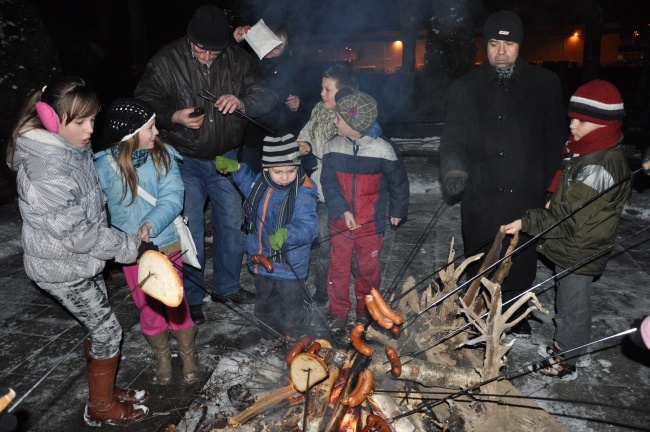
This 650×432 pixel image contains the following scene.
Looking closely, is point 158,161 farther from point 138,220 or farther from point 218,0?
point 218,0

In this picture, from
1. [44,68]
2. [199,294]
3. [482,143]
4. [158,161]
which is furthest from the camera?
[44,68]

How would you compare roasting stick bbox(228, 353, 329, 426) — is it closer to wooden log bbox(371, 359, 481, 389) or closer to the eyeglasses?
wooden log bbox(371, 359, 481, 389)

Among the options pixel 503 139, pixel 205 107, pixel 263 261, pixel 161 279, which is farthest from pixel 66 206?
pixel 503 139

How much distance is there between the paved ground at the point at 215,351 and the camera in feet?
12.2

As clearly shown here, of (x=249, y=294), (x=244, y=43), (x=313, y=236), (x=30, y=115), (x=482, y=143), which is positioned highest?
(x=244, y=43)

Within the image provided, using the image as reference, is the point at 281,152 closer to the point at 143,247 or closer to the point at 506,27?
the point at 143,247

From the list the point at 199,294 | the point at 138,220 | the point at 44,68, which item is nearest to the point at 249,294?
the point at 199,294

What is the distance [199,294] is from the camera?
503 centimetres

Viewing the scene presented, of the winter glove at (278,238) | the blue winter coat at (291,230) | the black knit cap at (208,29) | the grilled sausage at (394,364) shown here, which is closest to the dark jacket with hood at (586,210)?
the grilled sausage at (394,364)

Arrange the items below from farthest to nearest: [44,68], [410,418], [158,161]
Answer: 1. [44,68]
2. [158,161]
3. [410,418]

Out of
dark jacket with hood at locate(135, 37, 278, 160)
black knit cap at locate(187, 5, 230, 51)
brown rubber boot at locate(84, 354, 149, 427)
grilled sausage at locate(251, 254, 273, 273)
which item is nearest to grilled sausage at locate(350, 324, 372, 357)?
grilled sausage at locate(251, 254, 273, 273)

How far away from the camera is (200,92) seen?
177 inches

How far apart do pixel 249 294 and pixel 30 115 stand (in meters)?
3.13

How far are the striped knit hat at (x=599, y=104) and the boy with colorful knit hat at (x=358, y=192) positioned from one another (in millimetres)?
1653
